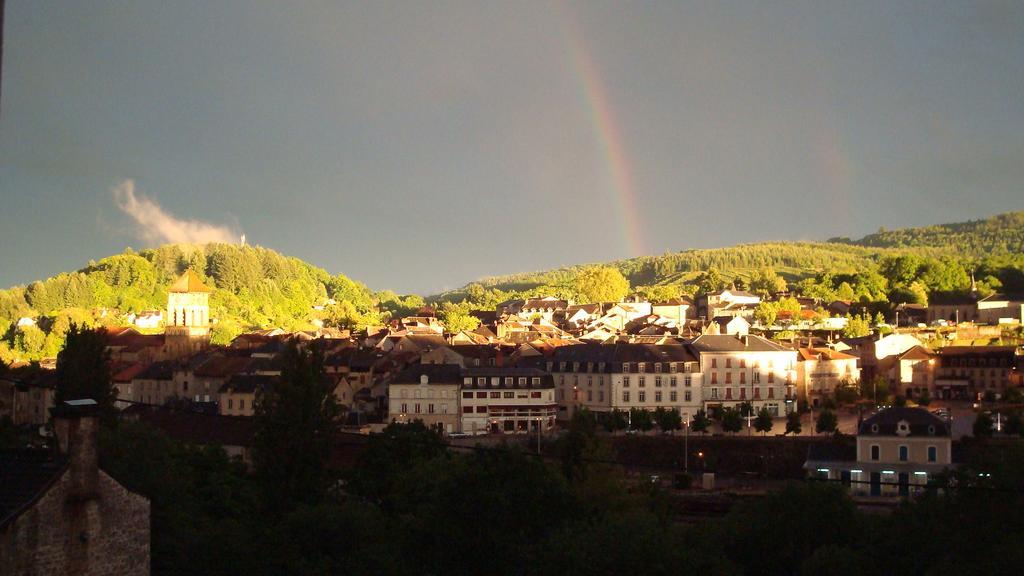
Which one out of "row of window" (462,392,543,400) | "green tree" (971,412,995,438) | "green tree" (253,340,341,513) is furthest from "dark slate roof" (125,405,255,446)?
"green tree" (971,412,995,438)

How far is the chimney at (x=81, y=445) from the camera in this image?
11.0m

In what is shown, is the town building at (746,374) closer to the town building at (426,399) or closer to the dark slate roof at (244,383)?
the town building at (426,399)

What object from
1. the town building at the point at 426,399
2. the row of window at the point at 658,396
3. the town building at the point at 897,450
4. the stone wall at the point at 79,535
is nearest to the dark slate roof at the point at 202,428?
the town building at the point at 426,399

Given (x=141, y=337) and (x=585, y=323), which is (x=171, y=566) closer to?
(x=141, y=337)

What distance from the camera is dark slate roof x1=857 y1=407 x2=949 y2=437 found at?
39.5 meters

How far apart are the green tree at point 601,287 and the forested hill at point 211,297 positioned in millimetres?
24172

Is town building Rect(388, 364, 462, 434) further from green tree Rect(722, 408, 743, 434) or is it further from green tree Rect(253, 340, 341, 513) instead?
green tree Rect(253, 340, 341, 513)

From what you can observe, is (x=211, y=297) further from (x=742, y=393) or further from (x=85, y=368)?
(x=85, y=368)

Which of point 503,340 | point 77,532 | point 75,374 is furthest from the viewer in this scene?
point 503,340

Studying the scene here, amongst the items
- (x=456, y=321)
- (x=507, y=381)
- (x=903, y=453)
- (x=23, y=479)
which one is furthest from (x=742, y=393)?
(x=23, y=479)

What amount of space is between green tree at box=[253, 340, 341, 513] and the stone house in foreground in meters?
16.9

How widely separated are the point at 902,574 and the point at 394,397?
32773 millimetres

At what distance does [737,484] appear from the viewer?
40875mm

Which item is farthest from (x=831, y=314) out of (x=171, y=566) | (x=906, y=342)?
(x=171, y=566)
